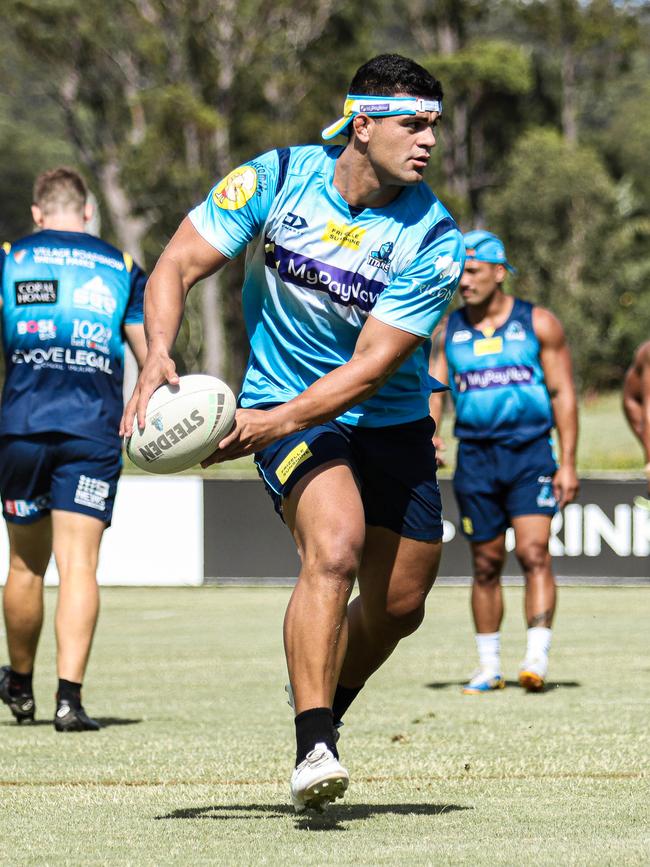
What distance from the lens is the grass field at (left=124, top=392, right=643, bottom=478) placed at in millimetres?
19641

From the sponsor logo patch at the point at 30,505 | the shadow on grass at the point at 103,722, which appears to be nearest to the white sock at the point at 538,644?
the shadow on grass at the point at 103,722

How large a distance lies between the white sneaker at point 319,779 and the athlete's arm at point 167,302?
1056 millimetres

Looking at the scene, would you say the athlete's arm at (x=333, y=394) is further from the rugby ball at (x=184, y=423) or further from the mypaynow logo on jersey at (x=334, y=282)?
the mypaynow logo on jersey at (x=334, y=282)

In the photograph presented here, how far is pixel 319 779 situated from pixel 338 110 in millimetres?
38402

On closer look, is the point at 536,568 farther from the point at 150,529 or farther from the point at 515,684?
the point at 150,529

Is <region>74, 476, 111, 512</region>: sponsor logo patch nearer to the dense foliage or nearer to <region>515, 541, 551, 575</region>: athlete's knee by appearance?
<region>515, 541, 551, 575</region>: athlete's knee

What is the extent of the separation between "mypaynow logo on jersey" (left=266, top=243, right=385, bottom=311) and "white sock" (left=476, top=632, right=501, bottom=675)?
4002 mm

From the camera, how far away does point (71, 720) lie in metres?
6.93

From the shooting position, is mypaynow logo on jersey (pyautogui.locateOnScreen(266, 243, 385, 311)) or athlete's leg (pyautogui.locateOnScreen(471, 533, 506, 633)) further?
athlete's leg (pyautogui.locateOnScreen(471, 533, 506, 633))

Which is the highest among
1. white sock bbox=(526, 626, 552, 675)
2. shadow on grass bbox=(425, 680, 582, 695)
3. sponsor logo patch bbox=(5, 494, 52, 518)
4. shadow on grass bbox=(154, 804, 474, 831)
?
sponsor logo patch bbox=(5, 494, 52, 518)

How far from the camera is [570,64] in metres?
48.6

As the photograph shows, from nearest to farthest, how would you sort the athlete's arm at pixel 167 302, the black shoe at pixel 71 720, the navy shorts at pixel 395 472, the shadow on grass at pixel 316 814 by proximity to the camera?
the athlete's arm at pixel 167 302
the shadow on grass at pixel 316 814
the navy shorts at pixel 395 472
the black shoe at pixel 71 720

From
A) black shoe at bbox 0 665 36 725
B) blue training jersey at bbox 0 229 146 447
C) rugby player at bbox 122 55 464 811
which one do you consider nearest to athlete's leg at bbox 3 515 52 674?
black shoe at bbox 0 665 36 725

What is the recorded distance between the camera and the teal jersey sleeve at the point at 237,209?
4.93 meters
